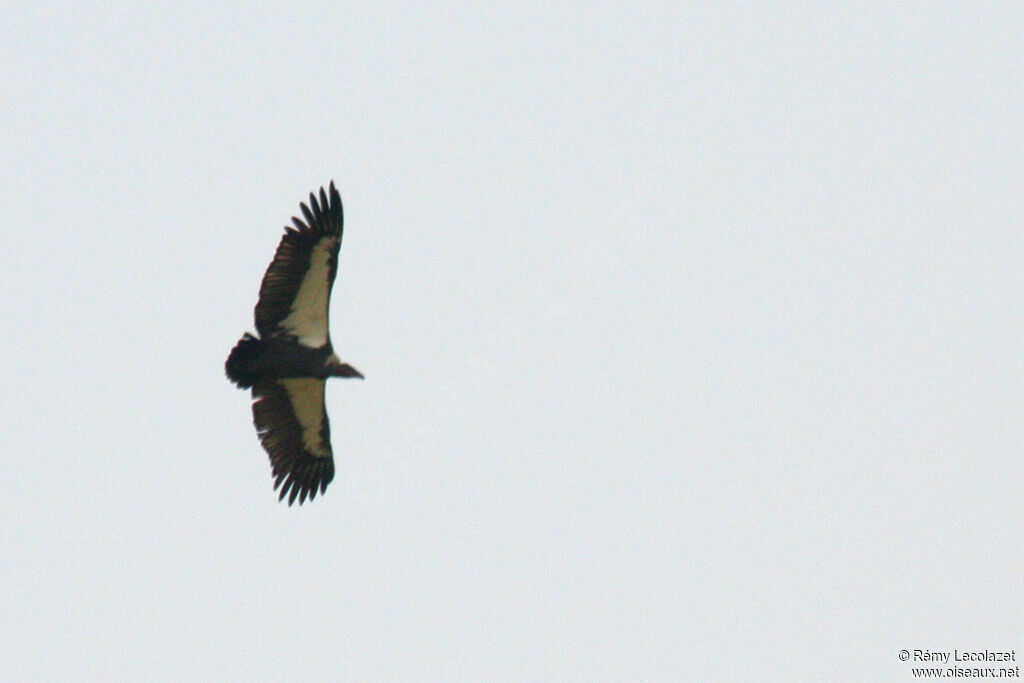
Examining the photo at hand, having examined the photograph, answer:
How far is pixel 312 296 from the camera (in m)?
28.1

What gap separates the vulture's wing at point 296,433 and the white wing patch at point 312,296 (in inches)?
51.1

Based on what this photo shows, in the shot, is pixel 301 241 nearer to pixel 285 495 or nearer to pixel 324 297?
pixel 324 297

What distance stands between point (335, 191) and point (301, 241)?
1.11 meters

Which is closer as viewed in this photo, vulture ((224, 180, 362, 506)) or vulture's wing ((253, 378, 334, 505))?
vulture ((224, 180, 362, 506))

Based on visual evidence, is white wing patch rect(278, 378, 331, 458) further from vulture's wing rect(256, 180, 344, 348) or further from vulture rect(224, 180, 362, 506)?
vulture's wing rect(256, 180, 344, 348)

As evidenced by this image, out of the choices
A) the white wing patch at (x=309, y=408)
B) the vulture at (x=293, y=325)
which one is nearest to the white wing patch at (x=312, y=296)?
the vulture at (x=293, y=325)

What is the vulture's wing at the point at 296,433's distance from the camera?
29047 millimetres

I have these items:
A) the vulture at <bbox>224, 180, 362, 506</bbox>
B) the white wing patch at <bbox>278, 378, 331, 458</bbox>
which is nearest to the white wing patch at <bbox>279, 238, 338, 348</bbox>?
the vulture at <bbox>224, 180, 362, 506</bbox>

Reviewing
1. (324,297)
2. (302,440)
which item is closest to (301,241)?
(324,297)

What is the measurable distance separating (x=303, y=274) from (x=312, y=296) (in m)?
0.43

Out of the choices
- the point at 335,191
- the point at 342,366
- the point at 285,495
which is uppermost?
the point at 335,191

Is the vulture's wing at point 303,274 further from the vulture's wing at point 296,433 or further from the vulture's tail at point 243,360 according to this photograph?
the vulture's wing at point 296,433

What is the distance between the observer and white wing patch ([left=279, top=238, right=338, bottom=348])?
28.0 meters

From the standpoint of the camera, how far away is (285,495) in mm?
29500
